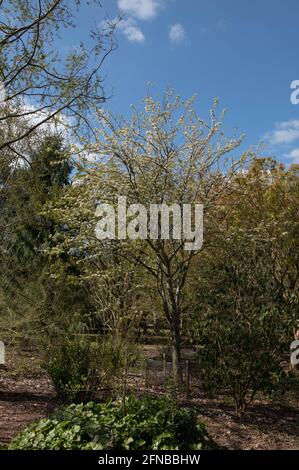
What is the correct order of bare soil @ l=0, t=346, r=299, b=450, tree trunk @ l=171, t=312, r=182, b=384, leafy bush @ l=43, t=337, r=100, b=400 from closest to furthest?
bare soil @ l=0, t=346, r=299, b=450 < leafy bush @ l=43, t=337, r=100, b=400 < tree trunk @ l=171, t=312, r=182, b=384

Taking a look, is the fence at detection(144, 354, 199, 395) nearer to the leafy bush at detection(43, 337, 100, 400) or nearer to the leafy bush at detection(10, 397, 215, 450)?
the leafy bush at detection(43, 337, 100, 400)

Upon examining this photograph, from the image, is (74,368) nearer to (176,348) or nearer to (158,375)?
(176,348)

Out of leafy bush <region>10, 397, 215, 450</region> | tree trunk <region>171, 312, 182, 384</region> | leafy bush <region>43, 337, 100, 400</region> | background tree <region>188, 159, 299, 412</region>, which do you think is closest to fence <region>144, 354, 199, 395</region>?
tree trunk <region>171, 312, 182, 384</region>

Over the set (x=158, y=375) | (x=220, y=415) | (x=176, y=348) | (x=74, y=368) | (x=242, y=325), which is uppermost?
(x=242, y=325)

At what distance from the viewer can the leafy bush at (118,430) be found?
4.17 meters

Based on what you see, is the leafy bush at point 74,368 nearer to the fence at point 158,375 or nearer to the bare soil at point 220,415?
the bare soil at point 220,415

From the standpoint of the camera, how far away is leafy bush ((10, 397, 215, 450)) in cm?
417

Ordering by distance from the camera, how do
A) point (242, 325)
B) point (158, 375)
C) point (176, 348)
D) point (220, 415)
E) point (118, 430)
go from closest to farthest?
point (118, 430) → point (242, 325) → point (220, 415) → point (176, 348) → point (158, 375)

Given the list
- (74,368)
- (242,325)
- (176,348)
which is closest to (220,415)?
(242,325)

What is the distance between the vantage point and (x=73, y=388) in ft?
24.4

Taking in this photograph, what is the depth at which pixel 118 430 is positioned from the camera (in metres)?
4.44
